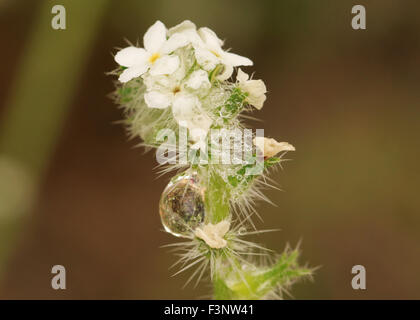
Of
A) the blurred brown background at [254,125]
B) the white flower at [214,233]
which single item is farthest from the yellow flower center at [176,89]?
the blurred brown background at [254,125]

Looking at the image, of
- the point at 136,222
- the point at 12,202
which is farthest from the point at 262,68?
the point at 12,202

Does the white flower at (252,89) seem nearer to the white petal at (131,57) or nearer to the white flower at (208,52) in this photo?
the white flower at (208,52)

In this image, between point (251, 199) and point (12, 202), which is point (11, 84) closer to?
point (12, 202)

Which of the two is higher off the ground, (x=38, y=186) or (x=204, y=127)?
(x=38, y=186)

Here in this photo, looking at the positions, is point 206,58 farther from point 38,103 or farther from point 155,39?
point 38,103

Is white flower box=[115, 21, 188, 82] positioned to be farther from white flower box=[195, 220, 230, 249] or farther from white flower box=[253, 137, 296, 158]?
white flower box=[195, 220, 230, 249]

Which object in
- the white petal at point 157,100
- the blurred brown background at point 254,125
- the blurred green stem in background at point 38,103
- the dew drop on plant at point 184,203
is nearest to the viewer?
the white petal at point 157,100

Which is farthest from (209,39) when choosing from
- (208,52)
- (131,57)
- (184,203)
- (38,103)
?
(38,103)
